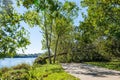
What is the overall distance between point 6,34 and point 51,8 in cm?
363

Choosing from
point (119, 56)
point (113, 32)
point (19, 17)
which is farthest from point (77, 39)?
point (19, 17)

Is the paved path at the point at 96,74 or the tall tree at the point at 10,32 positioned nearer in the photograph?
the tall tree at the point at 10,32

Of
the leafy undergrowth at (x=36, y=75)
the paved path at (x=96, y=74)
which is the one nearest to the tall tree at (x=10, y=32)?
the leafy undergrowth at (x=36, y=75)

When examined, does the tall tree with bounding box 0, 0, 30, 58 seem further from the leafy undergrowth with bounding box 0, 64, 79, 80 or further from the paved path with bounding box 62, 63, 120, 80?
the paved path with bounding box 62, 63, 120, 80

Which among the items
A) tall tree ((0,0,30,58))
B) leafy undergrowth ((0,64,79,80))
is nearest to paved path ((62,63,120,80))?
leafy undergrowth ((0,64,79,80))

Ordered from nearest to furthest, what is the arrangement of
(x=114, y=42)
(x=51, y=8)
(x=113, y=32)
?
(x=51, y=8)
(x=113, y=32)
(x=114, y=42)

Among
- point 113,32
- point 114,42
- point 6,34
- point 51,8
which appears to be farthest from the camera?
point 114,42

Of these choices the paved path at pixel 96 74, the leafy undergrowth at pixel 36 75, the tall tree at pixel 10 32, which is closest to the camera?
the tall tree at pixel 10 32

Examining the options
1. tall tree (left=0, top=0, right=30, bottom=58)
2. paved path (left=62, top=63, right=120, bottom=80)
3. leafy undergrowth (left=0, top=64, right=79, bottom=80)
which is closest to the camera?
tall tree (left=0, top=0, right=30, bottom=58)

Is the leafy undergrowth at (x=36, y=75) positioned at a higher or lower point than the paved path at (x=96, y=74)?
higher

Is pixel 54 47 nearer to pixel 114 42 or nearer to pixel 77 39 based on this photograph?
pixel 77 39

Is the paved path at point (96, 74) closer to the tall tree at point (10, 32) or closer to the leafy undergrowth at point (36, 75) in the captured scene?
Answer: the leafy undergrowth at point (36, 75)

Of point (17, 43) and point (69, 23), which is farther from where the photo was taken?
point (69, 23)

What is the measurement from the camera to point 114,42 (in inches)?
1956
